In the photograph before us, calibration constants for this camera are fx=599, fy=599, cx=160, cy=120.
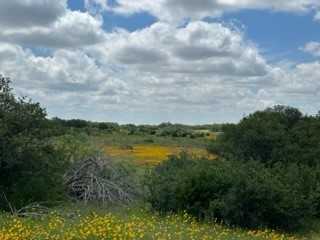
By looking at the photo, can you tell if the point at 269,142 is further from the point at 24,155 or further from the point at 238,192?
the point at 24,155

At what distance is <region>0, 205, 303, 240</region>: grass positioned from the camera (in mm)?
10961

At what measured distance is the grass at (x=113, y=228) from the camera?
36.0 feet

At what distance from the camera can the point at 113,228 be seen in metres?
11.5

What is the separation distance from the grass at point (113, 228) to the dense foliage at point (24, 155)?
1161 mm

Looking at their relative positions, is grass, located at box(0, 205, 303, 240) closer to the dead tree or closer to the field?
the field

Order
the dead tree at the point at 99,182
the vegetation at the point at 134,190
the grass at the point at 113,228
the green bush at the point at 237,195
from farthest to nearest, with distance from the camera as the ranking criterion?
1. the dead tree at the point at 99,182
2. the green bush at the point at 237,195
3. the vegetation at the point at 134,190
4. the grass at the point at 113,228

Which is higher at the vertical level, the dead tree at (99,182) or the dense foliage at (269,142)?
the dense foliage at (269,142)

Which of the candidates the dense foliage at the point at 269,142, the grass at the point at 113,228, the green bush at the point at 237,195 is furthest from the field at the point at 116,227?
the dense foliage at the point at 269,142

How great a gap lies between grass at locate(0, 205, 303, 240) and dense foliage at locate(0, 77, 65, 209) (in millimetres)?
1161

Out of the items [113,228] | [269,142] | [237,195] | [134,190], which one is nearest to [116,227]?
[113,228]

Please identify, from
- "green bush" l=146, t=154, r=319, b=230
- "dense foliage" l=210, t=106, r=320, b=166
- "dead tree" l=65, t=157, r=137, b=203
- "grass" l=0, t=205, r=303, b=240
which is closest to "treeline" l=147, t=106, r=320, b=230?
"green bush" l=146, t=154, r=319, b=230

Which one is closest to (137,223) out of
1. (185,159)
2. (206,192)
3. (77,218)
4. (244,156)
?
(77,218)

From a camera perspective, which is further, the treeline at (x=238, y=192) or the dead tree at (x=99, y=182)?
the dead tree at (x=99, y=182)

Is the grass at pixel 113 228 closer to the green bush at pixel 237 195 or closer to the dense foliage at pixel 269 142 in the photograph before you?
the green bush at pixel 237 195
